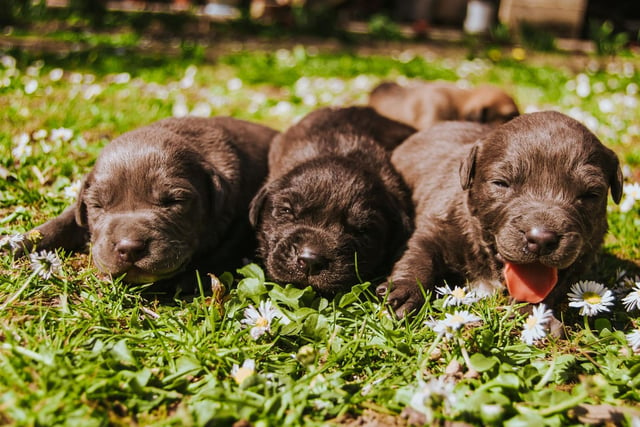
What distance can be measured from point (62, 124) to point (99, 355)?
13.8 feet

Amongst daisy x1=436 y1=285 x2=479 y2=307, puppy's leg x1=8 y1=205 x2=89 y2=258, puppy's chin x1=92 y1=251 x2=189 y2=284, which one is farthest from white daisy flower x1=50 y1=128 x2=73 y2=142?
daisy x1=436 y1=285 x2=479 y2=307

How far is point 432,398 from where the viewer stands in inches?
100.0

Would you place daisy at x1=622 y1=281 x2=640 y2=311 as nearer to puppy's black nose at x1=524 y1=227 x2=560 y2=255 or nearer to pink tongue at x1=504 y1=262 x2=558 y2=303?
pink tongue at x1=504 y1=262 x2=558 y2=303

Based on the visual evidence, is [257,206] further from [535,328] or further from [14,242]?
[535,328]

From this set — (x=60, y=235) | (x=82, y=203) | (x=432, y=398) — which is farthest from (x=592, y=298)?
(x=60, y=235)

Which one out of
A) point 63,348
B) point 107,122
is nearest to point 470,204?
point 63,348

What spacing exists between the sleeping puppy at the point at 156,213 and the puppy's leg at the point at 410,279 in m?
1.14

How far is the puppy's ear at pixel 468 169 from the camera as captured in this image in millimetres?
3885

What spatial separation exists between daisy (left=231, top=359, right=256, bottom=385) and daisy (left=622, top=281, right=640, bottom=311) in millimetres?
2308

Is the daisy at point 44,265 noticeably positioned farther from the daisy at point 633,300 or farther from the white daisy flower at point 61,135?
the daisy at point 633,300

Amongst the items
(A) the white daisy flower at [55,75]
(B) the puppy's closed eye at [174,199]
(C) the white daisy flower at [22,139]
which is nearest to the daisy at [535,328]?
(B) the puppy's closed eye at [174,199]

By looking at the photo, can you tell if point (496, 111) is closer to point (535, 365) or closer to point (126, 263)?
point (535, 365)

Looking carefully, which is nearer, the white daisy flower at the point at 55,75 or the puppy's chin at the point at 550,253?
the puppy's chin at the point at 550,253

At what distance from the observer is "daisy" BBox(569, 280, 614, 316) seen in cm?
340
